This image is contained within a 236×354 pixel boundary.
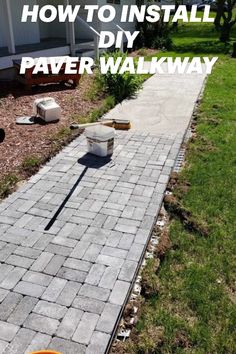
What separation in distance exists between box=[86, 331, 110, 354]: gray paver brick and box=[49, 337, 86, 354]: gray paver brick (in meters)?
0.06

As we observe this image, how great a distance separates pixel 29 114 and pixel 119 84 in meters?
2.77

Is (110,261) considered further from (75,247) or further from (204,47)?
(204,47)

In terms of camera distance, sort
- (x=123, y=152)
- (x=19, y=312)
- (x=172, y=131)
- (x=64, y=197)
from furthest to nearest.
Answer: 1. (x=172, y=131)
2. (x=123, y=152)
3. (x=64, y=197)
4. (x=19, y=312)

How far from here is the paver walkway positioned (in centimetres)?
310

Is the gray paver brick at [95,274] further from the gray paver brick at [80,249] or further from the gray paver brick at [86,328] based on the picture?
the gray paver brick at [86,328]

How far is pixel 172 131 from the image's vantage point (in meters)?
7.60

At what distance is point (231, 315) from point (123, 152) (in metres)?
3.69

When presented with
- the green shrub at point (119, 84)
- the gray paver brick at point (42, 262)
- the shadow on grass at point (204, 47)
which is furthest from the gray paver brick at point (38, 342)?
the shadow on grass at point (204, 47)

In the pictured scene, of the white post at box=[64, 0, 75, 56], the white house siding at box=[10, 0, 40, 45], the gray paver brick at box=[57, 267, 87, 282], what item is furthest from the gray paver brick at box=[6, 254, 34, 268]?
the white house siding at box=[10, 0, 40, 45]

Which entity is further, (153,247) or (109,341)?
(153,247)

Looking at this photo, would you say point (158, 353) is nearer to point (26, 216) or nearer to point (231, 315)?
point (231, 315)

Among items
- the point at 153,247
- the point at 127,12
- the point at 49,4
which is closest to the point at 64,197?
the point at 153,247

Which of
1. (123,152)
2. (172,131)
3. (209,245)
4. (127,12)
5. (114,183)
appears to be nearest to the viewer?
(209,245)

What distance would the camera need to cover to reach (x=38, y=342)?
297 centimetres
